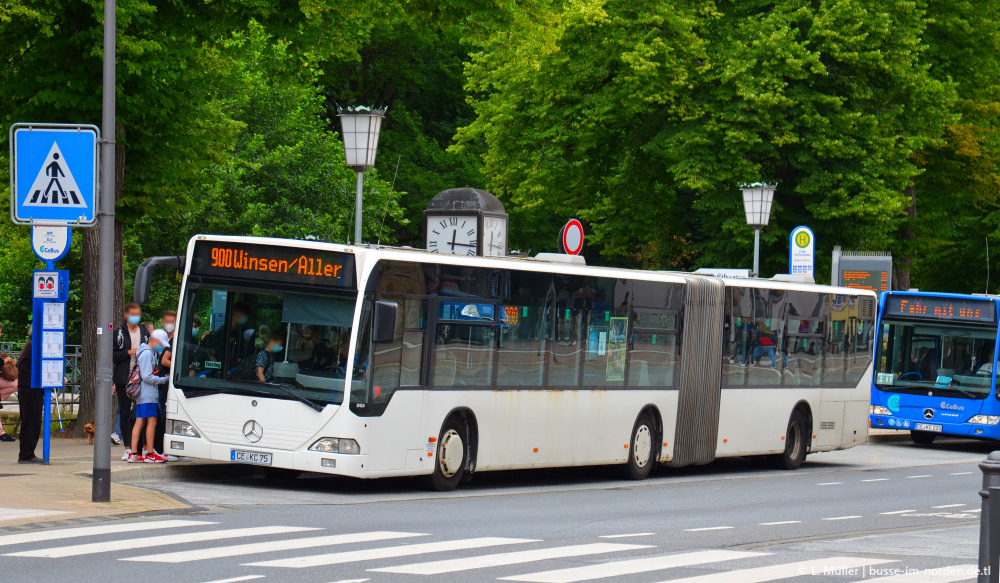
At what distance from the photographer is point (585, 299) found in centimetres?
1892

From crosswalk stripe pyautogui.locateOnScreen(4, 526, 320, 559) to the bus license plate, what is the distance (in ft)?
10.7

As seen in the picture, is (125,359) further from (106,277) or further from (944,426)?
(944,426)

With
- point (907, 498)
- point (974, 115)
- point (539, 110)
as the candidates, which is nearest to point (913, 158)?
point (974, 115)

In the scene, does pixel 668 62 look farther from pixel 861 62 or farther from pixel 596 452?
pixel 596 452

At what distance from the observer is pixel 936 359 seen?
92.9 feet

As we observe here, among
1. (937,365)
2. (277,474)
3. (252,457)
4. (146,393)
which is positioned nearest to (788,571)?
(252,457)

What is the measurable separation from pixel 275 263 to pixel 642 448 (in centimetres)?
675

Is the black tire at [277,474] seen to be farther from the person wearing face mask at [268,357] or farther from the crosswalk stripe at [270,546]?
the crosswalk stripe at [270,546]

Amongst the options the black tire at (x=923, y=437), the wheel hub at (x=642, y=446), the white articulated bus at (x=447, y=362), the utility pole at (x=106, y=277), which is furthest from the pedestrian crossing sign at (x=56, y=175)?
the black tire at (x=923, y=437)

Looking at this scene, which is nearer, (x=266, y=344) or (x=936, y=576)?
(x=936, y=576)

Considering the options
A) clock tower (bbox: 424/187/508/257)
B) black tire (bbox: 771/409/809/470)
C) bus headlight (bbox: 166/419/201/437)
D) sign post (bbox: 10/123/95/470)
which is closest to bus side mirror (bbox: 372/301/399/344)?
bus headlight (bbox: 166/419/201/437)

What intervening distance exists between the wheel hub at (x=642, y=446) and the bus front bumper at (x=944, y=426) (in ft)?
32.8

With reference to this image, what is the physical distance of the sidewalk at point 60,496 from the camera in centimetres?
1237

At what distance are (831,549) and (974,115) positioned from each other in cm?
3102
